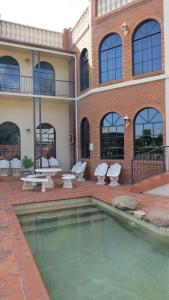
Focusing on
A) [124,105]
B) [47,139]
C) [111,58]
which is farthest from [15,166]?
[111,58]

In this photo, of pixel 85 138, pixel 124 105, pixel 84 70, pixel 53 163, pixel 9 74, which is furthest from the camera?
pixel 53 163

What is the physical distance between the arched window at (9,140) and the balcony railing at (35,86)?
187 centimetres

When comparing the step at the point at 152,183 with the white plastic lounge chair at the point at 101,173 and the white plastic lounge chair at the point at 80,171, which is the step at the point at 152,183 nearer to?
the white plastic lounge chair at the point at 101,173

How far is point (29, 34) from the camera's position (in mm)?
13445

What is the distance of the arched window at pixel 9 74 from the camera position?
42.2 ft

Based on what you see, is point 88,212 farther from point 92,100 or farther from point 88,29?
point 88,29

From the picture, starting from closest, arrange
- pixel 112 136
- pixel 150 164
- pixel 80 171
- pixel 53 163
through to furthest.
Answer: pixel 150 164 → pixel 112 136 → pixel 80 171 → pixel 53 163

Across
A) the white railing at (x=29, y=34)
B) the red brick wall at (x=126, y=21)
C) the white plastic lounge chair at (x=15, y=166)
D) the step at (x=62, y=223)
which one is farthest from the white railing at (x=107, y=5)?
the step at (x=62, y=223)

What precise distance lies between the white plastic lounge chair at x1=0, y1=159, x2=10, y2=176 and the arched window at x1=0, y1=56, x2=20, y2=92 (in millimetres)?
3734

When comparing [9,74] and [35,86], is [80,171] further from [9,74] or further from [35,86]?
[9,74]

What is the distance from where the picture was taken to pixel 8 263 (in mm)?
3533

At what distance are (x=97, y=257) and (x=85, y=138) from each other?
864 centimetres

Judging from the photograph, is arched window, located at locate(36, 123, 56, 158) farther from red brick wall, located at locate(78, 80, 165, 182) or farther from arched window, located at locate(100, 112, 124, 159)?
arched window, located at locate(100, 112, 124, 159)

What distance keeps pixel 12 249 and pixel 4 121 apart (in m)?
9.93
